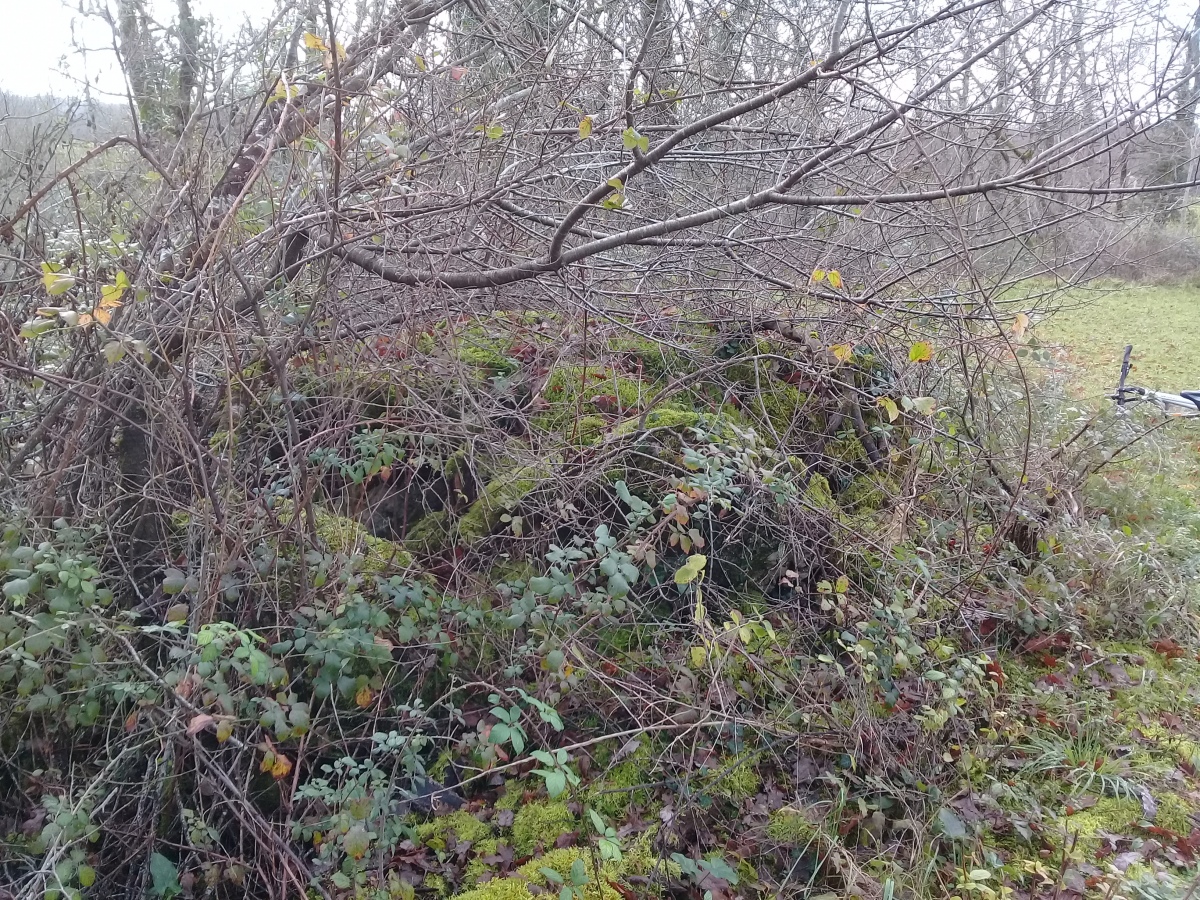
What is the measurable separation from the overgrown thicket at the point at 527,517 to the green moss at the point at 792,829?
2 centimetres

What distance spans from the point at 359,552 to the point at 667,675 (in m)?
1.35

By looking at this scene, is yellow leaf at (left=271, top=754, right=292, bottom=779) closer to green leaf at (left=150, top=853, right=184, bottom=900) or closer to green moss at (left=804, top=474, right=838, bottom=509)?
green leaf at (left=150, top=853, right=184, bottom=900)

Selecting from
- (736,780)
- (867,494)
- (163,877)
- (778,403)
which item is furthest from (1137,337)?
(163,877)

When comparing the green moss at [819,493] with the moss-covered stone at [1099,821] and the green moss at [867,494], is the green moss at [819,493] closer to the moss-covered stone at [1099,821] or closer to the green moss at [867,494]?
the green moss at [867,494]

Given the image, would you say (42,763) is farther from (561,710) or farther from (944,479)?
(944,479)

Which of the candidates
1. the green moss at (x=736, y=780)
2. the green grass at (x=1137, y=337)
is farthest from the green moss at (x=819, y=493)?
the green grass at (x=1137, y=337)

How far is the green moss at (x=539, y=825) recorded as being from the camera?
2494mm

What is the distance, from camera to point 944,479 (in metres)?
4.04

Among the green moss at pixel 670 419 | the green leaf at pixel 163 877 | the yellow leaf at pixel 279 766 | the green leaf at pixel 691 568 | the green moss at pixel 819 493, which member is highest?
the green moss at pixel 670 419

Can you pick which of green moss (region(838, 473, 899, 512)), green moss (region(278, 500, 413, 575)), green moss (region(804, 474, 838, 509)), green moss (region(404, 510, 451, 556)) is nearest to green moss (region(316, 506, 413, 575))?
green moss (region(278, 500, 413, 575))

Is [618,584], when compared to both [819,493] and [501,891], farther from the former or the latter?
[819,493]

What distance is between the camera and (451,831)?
255cm

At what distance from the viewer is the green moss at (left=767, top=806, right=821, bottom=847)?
101 inches

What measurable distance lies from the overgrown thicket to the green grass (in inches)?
208
